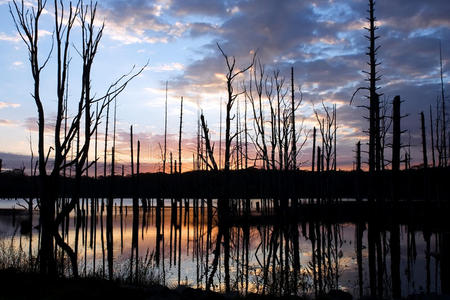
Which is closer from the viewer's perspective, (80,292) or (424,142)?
(80,292)

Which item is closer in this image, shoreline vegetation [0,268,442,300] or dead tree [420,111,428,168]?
shoreline vegetation [0,268,442,300]

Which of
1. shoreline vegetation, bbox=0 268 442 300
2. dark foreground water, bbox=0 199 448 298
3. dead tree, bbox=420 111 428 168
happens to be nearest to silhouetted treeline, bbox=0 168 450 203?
dead tree, bbox=420 111 428 168

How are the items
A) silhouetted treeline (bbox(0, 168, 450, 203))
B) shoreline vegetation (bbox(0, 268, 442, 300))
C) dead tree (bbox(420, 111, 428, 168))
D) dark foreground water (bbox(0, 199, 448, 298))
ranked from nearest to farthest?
1. shoreline vegetation (bbox(0, 268, 442, 300))
2. dark foreground water (bbox(0, 199, 448, 298))
3. silhouetted treeline (bbox(0, 168, 450, 203))
4. dead tree (bbox(420, 111, 428, 168))

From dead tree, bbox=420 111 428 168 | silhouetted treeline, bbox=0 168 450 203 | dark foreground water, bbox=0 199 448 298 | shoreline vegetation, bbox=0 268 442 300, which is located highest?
dead tree, bbox=420 111 428 168

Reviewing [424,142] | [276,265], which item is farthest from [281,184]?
[424,142]

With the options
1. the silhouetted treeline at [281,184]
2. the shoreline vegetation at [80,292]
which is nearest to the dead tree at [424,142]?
the silhouetted treeline at [281,184]

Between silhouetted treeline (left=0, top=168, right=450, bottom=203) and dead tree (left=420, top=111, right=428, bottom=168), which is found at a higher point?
dead tree (left=420, top=111, right=428, bottom=168)

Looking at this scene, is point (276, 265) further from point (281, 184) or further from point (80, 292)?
point (80, 292)

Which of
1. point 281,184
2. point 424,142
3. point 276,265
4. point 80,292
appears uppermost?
point 424,142

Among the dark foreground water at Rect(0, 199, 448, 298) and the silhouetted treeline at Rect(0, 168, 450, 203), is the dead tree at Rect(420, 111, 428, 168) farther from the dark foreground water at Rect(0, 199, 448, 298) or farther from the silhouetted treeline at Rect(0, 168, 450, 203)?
the dark foreground water at Rect(0, 199, 448, 298)

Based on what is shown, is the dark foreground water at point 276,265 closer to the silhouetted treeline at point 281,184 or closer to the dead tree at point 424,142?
the silhouetted treeline at point 281,184

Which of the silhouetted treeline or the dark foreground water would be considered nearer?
the dark foreground water

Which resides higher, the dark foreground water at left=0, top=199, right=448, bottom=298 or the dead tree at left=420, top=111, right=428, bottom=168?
the dead tree at left=420, top=111, right=428, bottom=168

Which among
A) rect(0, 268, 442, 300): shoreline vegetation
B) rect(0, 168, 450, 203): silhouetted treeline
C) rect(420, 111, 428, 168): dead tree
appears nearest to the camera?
rect(0, 268, 442, 300): shoreline vegetation
